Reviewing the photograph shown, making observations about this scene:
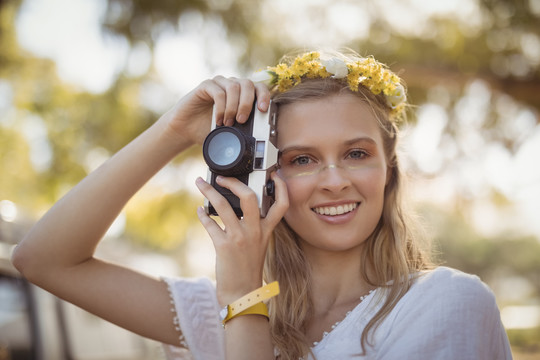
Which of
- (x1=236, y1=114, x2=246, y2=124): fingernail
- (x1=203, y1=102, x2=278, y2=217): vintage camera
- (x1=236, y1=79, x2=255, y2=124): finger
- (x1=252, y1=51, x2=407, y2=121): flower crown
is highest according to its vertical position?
(x1=252, y1=51, x2=407, y2=121): flower crown

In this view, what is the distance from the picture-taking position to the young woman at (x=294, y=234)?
1699mm

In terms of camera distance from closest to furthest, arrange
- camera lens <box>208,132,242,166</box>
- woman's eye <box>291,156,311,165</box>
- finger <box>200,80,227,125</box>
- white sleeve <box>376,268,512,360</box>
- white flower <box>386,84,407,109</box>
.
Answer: white sleeve <box>376,268,512,360</box> < camera lens <box>208,132,242,166</box> < finger <box>200,80,227,125</box> < woman's eye <box>291,156,311,165</box> < white flower <box>386,84,407,109</box>

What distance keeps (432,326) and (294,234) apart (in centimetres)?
78

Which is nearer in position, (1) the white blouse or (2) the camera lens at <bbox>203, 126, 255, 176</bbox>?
(1) the white blouse

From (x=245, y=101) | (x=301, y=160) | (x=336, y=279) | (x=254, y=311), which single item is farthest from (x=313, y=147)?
(x=254, y=311)

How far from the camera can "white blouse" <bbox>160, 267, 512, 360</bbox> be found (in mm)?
1512

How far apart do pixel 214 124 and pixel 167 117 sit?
0.29 metres

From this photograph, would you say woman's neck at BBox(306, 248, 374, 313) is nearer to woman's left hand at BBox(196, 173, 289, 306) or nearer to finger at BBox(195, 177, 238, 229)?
woman's left hand at BBox(196, 173, 289, 306)

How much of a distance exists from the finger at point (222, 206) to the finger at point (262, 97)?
1.16 ft

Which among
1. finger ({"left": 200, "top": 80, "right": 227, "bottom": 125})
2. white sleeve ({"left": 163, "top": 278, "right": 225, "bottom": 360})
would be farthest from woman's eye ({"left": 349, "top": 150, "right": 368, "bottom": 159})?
white sleeve ({"left": 163, "top": 278, "right": 225, "bottom": 360})

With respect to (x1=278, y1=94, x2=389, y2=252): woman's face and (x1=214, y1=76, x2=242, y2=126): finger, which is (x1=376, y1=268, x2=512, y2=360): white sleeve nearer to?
(x1=278, y1=94, x2=389, y2=252): woman's face

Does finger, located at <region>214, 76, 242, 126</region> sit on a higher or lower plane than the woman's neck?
higher

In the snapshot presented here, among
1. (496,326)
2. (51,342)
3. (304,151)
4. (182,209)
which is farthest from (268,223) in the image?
(182,209)

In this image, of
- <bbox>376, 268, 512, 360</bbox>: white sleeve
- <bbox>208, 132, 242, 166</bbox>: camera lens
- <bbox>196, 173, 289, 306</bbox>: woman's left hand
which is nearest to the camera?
<bbox>376, 268, 512, 360</bbox>: white sleeve
